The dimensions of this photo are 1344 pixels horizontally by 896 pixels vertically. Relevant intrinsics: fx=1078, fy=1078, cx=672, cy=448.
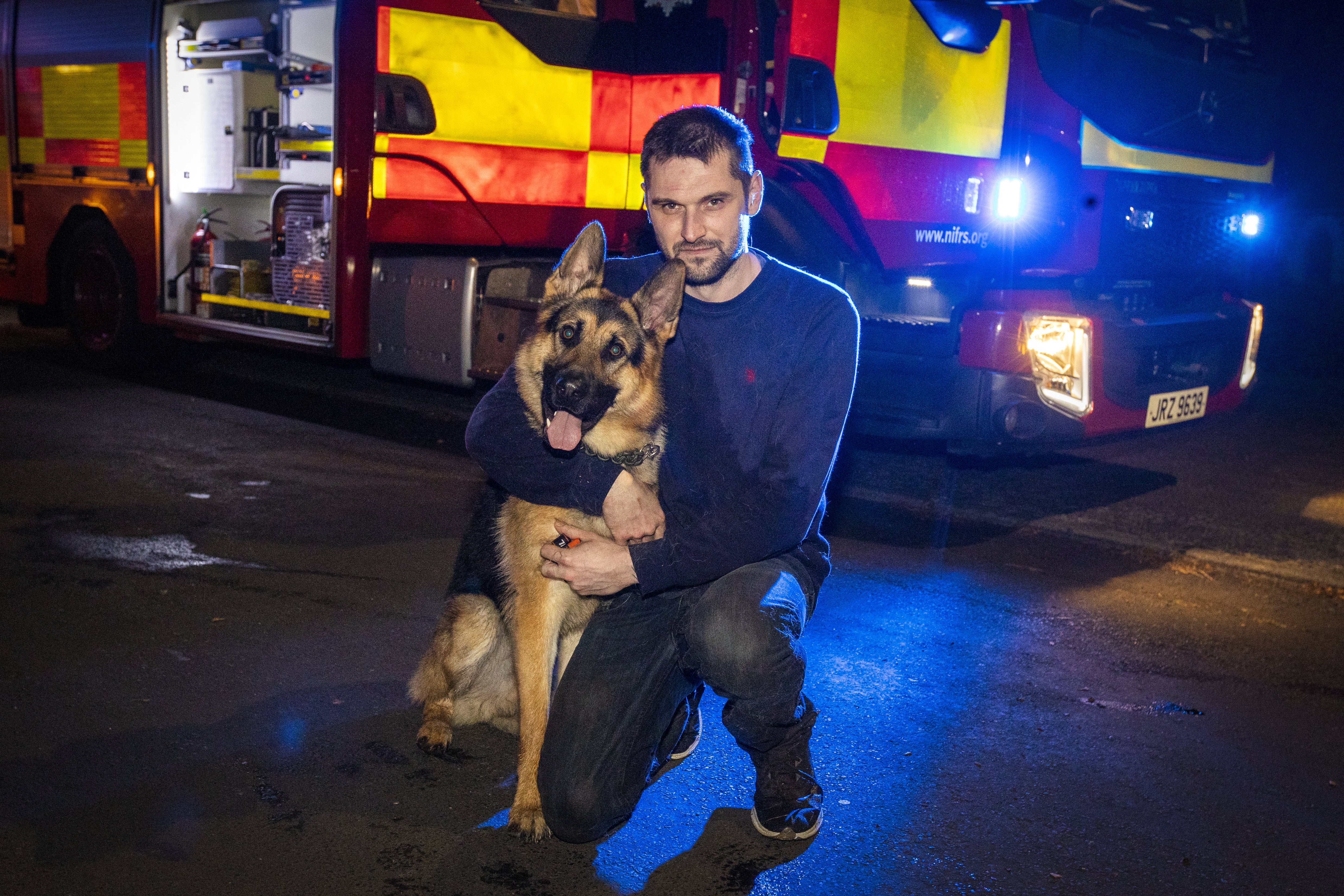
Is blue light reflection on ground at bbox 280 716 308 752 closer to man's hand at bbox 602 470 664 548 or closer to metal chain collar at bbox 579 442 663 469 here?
man's hand at bbox 602 470 664 548

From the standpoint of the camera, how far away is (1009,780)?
306 cm

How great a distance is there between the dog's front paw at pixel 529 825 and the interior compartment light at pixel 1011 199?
13.6 ft

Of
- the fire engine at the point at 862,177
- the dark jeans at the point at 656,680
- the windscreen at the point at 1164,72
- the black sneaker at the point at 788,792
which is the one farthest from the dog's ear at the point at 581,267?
the windscreen at the point at 1164,72

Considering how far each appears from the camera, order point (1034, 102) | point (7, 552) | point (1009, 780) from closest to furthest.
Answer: point (1009, 780)
point (7, 552)
point (1034, 102)

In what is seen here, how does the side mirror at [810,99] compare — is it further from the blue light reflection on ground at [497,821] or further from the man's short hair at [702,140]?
the blue light reflection on ground at [497,821]

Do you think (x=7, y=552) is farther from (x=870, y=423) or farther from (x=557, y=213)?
(x=870, y=423)

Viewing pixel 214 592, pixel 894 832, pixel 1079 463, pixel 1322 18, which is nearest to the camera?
pixel 894 832

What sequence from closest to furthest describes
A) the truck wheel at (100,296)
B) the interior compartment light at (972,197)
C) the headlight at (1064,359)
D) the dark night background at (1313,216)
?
the headlight at (1064,359), the interior compartment light at (972,197), the truck wheel at (100,296), the dark night background at (1313,216)

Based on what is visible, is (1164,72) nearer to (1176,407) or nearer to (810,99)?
(1176,407)

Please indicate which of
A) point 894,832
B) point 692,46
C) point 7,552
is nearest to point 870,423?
point 692,46

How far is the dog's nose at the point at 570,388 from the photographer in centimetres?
262

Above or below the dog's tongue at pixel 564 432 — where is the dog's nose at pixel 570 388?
above

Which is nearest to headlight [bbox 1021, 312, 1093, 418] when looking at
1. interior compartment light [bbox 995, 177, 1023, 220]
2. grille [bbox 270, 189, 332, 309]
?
interior compartment light [bbox 995, 177, 1023, 220]

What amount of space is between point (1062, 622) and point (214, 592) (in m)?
3.36
